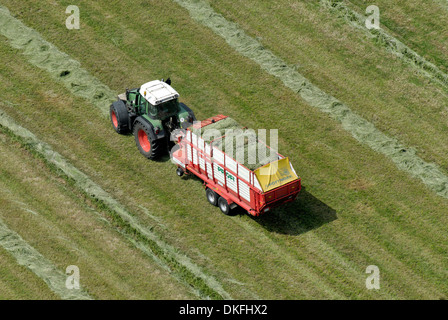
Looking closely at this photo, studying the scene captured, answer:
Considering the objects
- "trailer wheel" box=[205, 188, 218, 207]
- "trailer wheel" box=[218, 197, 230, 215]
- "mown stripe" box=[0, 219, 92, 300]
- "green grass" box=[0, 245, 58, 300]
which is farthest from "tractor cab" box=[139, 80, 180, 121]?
"green grass" box=[0, 245, 58, 300]

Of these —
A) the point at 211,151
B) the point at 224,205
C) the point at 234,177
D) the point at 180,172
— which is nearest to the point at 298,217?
the point at 224,205

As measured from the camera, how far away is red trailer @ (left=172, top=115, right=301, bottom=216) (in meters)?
20.1

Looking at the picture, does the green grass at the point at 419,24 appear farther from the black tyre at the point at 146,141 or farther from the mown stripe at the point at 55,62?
the black tyre at the point at 146,141

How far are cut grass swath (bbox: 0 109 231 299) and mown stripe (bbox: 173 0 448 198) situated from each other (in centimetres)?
866

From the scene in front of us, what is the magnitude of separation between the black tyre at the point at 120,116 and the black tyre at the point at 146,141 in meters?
0.89

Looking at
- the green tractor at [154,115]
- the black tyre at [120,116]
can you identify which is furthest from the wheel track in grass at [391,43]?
the black tyre at [120,116]

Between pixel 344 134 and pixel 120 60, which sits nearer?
pixel 344 134

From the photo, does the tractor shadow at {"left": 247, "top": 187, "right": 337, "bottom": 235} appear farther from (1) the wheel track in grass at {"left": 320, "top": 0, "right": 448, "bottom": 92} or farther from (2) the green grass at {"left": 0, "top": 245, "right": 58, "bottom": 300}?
(1) the wheel track in grass at {"left": 320, "top": 0, "right": 448, "bottom": 92}

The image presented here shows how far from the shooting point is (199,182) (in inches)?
907

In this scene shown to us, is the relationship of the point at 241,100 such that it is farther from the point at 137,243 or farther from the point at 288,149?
the point at 137,243

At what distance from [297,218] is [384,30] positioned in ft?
39.5

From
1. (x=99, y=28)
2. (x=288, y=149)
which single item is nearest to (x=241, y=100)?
(x=288, y=149)

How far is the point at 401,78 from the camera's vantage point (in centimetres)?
2742

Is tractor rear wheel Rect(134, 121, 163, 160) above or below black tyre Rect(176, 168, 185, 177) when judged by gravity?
above
